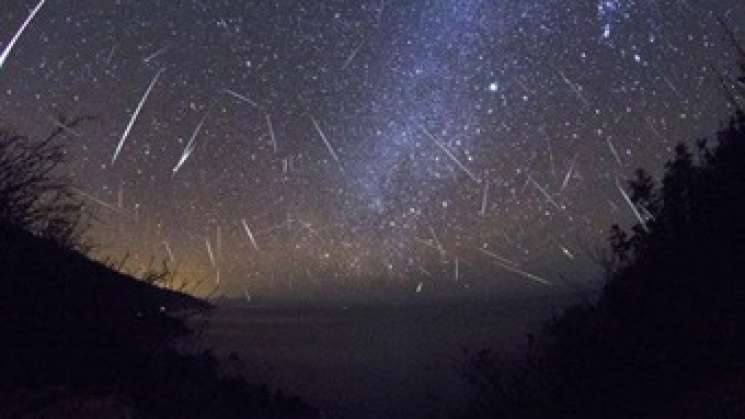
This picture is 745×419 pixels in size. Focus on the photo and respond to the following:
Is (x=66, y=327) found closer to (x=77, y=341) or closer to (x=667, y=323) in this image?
(x=77, y=341)

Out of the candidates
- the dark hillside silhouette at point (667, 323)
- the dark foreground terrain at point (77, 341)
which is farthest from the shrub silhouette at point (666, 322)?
the dark foreground terrain at point (77, 341)

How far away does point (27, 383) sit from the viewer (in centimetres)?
796

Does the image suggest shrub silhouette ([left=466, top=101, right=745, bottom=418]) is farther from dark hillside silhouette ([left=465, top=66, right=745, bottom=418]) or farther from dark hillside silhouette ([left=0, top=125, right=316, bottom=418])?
dark hillside silhouette ([left=0, top=125, right=316, bottom=418])

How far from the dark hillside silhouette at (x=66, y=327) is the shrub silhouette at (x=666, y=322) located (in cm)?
457

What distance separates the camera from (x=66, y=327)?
8836 millimetres

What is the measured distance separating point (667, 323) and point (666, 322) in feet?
0.06

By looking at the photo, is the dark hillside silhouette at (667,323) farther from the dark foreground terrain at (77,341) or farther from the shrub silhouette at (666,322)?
the dark foreground terrain at (77,341)

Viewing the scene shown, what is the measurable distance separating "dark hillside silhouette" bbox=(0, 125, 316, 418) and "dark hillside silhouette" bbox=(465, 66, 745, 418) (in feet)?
15.0

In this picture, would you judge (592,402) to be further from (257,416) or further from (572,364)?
(257,416)

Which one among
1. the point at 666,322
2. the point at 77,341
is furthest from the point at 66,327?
the point at 666,322

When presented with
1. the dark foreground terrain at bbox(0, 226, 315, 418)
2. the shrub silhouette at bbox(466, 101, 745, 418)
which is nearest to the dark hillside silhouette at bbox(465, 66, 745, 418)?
the shrub silhouette at bbox(466, 101, 745, 418)

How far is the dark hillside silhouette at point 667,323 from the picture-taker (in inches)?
305

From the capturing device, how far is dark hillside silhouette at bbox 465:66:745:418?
305 inches

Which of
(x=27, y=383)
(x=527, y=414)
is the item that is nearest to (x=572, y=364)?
(x=527, y=414)
